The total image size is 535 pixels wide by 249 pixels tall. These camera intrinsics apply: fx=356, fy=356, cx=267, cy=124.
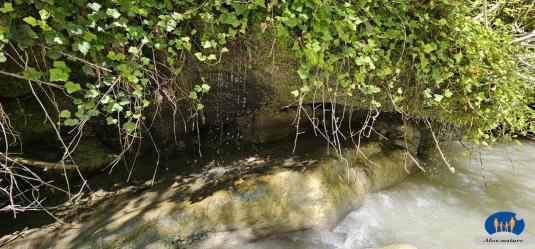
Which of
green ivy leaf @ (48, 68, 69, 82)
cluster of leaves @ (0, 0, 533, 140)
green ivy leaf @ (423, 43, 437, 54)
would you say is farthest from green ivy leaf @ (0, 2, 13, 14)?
green ivy leaf @ (423, 43, 437, 54)

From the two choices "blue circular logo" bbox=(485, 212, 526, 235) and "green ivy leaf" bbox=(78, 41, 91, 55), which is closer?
"green ivy leaf" bbox=(78, 41, 91, 55)

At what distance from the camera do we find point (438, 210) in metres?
4.04

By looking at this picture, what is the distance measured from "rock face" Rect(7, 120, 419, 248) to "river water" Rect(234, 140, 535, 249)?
165 millimetres

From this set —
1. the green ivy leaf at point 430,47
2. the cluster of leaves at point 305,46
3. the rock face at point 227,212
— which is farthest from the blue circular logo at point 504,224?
the green ivy leaf at point 430,47

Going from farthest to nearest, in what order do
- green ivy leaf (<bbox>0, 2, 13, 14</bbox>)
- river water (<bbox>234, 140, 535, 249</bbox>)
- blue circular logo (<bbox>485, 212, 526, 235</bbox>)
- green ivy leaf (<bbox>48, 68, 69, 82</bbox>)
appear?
blue circular logo (<bbox>485, 212, 526, 235</bbox>)
river water (<bbox>234, 140, 535, 249</bbox>)
green ivy leaf (<bbox>48, 68, 69, 82</bbox>)
green ivy leaf (<bbox>0, 2, 13, 14</bbox>)

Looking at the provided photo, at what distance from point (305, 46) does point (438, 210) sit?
264 cm

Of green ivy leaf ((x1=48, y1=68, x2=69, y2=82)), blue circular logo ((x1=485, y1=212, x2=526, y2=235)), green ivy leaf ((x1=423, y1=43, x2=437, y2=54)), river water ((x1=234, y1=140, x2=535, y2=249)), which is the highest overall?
green ivy leaf ((x1=48, y1=68, x2=69, y2=82))

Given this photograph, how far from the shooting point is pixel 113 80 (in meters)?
2.41

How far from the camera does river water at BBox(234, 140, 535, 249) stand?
339cm

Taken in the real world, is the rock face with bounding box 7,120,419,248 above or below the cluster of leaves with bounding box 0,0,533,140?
below

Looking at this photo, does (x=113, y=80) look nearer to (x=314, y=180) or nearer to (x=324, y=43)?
(x=324, y=43)

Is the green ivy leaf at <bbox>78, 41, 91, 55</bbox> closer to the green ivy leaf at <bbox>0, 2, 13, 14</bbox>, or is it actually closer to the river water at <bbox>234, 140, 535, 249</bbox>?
the green ivy leaf at <bbox>0, 2, 13, 14</bbox>

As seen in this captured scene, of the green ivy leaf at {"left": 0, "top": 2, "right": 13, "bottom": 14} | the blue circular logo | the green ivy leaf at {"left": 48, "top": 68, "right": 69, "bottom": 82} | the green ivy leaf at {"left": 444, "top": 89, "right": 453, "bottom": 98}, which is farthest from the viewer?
the blue circular logo

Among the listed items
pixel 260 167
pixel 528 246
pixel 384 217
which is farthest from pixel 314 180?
pixel 528 246
